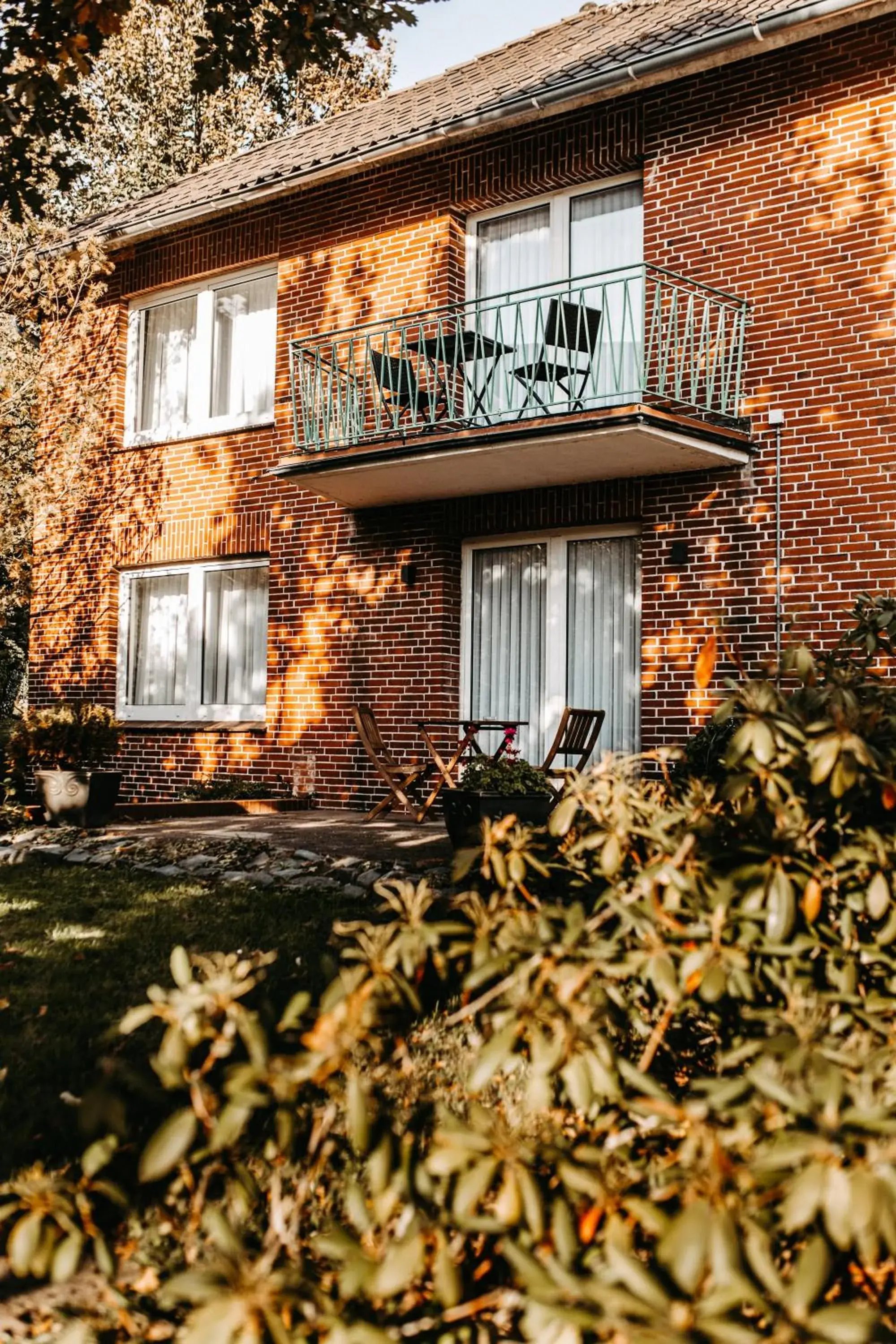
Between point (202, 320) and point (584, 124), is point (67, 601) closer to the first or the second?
point (202, 320)

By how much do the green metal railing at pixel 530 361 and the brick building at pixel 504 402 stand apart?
0.15 ft

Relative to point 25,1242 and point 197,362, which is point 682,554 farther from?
point 25,1242

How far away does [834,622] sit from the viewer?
8.25m

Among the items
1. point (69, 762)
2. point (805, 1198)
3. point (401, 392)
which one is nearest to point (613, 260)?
point (401, 392)

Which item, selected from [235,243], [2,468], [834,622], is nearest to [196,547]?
[2,468]

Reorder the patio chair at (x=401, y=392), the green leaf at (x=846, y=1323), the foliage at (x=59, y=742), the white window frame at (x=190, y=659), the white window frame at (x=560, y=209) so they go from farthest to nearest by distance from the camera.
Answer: the white window frame at (x=190, y=659) < the white window frame at (x=560, y=209) < the patio chair at (x=401, y=392) < the foliage at (x=59, y=742) < the green leaf at (x=846, y=1323)

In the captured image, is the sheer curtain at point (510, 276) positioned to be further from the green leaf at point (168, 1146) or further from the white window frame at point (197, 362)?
the green leaf at point (168, 1146)

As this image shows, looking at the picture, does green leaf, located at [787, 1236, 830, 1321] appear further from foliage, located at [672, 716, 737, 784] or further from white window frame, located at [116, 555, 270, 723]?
white window frame, located at [116, 555, 270, 723]

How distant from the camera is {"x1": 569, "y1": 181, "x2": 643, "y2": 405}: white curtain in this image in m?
9.53

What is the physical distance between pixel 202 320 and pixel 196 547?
260 cm

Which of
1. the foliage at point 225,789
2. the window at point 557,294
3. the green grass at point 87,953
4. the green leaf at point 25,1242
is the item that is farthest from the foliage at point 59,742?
the green leaf at point 25,1242

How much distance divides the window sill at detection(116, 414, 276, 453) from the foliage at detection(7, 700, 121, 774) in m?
4.11

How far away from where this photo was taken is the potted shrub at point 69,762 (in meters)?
8.73

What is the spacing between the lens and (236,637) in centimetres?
1239
